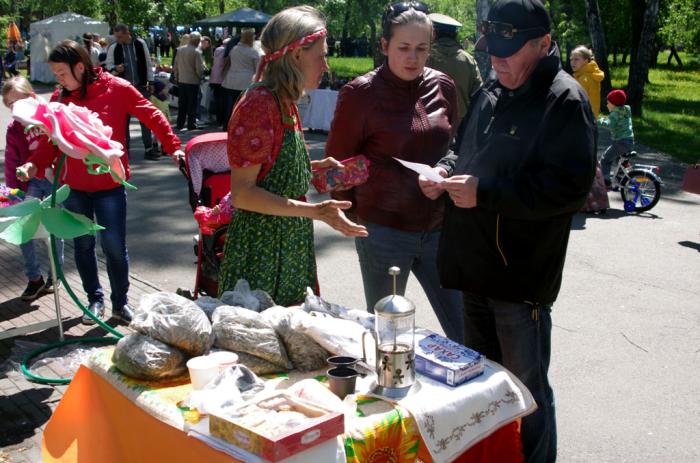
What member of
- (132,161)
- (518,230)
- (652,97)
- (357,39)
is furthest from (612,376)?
(357,39)

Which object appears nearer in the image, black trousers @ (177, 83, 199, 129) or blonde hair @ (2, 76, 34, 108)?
blonde hair @ (2, 76, 34, 108)

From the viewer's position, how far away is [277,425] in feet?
7.03

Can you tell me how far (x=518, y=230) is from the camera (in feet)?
9.73

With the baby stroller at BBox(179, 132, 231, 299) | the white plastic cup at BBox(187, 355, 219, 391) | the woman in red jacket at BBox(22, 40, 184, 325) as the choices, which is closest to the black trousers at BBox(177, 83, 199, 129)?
the woman in red jacket at BBox(22, 40, 184, 325)

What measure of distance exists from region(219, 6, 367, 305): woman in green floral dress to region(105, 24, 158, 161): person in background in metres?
10.2

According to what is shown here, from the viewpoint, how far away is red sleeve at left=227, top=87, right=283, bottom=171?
3225 mm

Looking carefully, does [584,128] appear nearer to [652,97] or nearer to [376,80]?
[376,80]

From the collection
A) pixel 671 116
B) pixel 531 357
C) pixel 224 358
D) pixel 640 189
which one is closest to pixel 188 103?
pixel 640 189

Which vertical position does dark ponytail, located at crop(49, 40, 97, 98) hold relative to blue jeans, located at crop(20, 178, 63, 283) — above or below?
above

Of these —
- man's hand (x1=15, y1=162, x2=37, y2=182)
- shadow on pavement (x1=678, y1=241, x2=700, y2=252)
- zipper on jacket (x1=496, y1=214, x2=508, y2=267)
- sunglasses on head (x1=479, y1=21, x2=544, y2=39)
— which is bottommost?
shadow on pavement (x1=678, y1=241, x2=700, y2=252)

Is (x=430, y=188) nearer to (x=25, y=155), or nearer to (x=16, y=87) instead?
(x=16, y=87)

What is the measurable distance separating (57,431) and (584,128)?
7.83 ft

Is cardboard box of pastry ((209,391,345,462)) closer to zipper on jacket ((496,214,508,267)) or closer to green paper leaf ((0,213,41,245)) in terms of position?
zipper on jacket ((496,214,508,267))

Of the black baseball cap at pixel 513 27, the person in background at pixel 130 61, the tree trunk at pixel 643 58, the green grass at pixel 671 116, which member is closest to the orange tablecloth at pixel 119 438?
the black baseball cap at pixel 513 27
